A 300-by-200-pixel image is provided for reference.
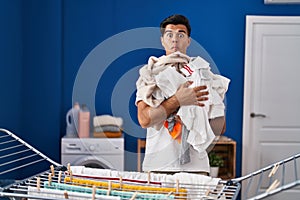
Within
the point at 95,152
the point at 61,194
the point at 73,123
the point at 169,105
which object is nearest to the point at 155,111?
the point at 169,105

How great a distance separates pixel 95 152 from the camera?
148 inches

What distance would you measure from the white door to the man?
99.6 inches

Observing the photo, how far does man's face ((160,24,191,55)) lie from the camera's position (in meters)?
1.81

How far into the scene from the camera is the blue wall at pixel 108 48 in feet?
13.2

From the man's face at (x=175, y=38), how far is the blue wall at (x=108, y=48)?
2250mm

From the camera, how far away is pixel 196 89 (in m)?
1.75

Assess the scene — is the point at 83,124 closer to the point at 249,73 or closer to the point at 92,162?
the point at 92,162

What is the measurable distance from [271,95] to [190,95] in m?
2.74

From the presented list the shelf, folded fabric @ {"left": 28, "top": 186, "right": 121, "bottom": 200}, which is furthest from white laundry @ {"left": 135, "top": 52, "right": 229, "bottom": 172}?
the shelf

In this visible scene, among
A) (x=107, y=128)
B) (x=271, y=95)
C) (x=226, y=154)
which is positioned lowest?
(x=226, y=154)

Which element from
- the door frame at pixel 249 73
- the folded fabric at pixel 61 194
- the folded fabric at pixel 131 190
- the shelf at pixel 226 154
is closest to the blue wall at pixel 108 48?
the door frame at pixel 249 73

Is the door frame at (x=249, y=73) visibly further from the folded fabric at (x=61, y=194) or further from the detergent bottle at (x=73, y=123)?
the folded fabric at (x=61, y=194)

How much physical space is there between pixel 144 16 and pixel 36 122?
131cm

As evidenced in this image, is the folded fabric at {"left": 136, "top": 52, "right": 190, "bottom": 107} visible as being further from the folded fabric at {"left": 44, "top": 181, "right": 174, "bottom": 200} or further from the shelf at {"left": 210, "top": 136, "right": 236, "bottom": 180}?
the shelf at {"left": 210, "top": 136, "right": 236, "bottom": 180}
